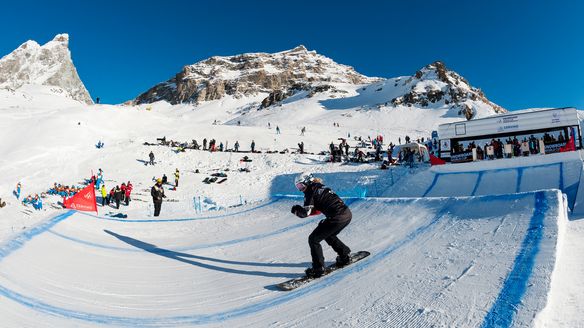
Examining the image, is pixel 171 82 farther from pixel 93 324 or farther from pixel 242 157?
pixel 93 324

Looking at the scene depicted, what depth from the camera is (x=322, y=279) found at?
15.7 ft

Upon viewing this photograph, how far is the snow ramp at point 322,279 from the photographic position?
338 cm

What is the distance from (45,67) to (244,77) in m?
98.0

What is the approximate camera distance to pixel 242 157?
30.7m

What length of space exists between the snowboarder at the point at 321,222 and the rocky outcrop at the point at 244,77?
13372 cm

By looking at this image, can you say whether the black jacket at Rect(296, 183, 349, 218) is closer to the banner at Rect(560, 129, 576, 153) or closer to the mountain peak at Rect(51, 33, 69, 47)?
the banner at Rect(560, 129, 576, 153)

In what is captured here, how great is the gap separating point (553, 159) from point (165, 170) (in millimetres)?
23071

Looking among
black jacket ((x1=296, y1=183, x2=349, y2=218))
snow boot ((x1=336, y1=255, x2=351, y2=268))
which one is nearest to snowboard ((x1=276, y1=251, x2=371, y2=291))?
snow boot ((x1=336, y1=255, x2=351, y2=268))

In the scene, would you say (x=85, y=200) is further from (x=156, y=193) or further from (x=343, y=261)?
(x=343, y=261)

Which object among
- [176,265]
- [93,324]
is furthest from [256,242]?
[93,324]

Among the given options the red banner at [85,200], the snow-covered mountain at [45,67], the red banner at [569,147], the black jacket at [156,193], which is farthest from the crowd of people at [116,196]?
the snow-covered mountain at [45,67]

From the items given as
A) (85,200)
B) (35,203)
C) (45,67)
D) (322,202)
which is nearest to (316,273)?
(322,202)

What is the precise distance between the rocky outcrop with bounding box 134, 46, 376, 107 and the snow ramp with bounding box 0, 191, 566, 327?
434 ft

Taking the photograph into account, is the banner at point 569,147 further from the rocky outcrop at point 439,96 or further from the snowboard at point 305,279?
the rocky outcrop at point 439,96
